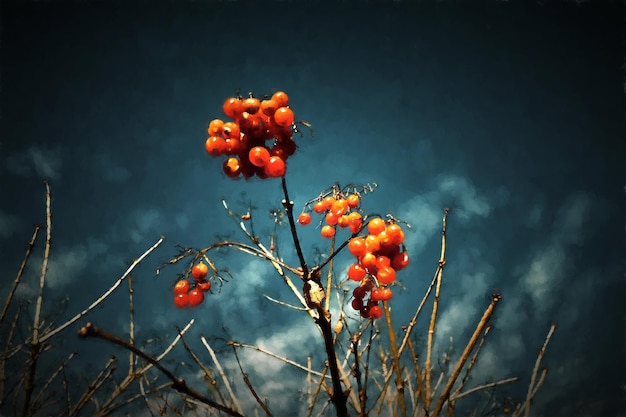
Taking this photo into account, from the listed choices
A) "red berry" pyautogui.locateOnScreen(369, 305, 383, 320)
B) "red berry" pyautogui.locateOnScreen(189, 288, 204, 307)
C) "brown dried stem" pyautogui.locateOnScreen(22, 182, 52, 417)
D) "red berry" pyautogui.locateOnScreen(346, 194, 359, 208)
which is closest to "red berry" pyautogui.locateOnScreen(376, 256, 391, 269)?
"red berry" pyautogui.locateOnScreen(369, 305, 383, 320)

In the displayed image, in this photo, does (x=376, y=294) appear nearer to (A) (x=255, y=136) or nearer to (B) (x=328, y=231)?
(B) (x=328, y=231)

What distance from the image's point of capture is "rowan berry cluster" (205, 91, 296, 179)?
6.11 feet

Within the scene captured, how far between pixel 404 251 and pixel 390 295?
37cm

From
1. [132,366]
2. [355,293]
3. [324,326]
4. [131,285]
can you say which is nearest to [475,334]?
[324,326]

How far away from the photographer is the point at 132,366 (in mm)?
3006

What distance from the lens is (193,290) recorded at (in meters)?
2.55

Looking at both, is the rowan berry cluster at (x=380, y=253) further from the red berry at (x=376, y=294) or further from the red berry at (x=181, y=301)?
the red berry at (x=181, y=301)

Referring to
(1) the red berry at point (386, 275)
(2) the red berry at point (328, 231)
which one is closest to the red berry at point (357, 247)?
(1) the red berry at point (386, 275)

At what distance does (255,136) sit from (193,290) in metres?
1.41

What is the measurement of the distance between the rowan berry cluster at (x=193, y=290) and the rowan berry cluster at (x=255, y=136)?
0.90 metres

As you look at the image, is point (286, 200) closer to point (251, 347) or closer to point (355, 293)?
point (355, 293)

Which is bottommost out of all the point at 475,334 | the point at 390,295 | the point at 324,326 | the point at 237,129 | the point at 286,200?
the point at 475,334

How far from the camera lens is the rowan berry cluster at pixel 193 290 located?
2.47m

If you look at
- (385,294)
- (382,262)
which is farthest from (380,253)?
(385,294)
